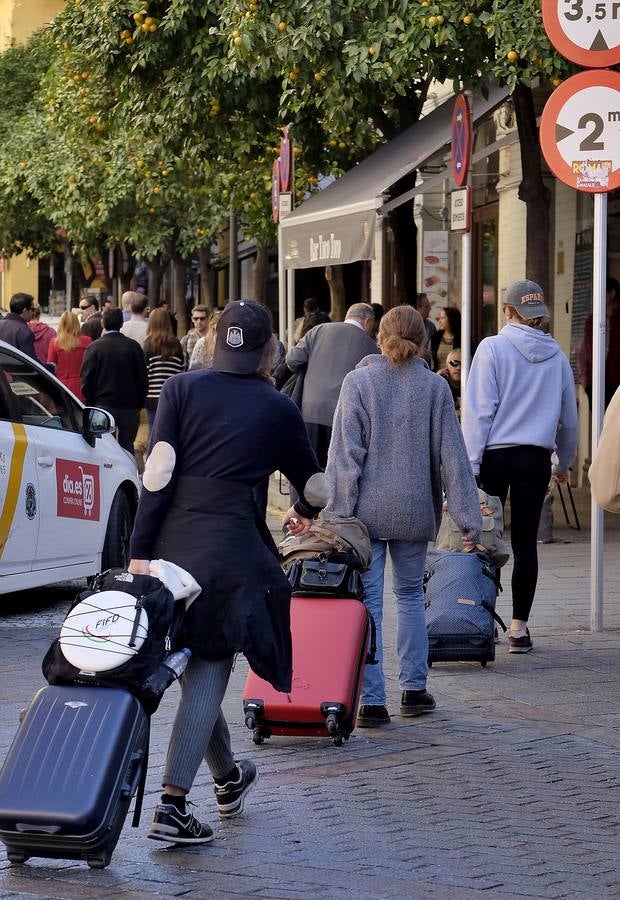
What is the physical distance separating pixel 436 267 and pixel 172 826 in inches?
765

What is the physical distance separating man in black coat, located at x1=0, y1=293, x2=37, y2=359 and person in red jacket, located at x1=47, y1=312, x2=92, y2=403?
268 millimetres

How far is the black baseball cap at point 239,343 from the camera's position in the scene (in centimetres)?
548

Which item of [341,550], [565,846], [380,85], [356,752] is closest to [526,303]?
[341,550]

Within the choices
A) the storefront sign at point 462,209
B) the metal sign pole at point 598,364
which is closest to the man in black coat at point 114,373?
the storefront sign at point 462,209

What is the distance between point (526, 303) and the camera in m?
9.01

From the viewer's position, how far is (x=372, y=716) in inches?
288

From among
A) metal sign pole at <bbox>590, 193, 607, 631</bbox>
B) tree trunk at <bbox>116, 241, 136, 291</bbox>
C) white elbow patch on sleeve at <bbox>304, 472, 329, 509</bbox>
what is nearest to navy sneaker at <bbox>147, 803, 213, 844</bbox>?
white elbow patch on sleeve at <bbox>304, 472, 329, 509</bbox>

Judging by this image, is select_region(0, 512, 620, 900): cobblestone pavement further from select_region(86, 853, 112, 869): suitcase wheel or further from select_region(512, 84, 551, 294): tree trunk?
select_region(512, 84, 551, 294): tree trunk

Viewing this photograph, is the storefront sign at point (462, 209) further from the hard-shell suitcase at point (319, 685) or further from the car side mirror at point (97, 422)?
the hard-shell suitcase at point (319, 685)

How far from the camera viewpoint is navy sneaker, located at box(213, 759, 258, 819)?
570cm

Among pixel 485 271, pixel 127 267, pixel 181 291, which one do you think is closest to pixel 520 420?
pixel 485 271

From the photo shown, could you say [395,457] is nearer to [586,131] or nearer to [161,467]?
[161,467]

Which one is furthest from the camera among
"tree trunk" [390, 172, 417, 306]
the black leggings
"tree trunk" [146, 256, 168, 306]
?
"tree trunk" [146, 256, 168, 306]

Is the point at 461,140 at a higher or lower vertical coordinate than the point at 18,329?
higher
